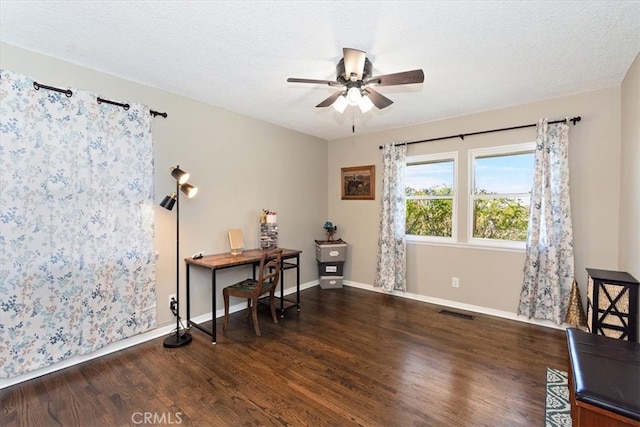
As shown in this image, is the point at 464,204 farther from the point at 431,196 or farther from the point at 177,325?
the point at 177,325

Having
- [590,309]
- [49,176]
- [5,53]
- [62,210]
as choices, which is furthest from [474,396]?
[5,53]

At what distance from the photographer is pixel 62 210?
2.35 meters

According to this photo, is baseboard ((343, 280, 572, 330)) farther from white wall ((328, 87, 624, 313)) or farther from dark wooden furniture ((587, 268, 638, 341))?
dark wooden furniture ((587, 268, 638, 341))

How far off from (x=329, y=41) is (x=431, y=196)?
112 inches

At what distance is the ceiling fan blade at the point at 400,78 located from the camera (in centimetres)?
195

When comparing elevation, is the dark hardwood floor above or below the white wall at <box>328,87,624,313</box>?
below

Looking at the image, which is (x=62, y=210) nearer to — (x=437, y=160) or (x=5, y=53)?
(x=5, y=53)

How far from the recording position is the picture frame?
474 centimetres

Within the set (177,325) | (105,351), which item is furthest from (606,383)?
(105,351)

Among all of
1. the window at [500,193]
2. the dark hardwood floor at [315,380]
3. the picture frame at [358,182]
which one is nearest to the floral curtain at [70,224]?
the dark hardwood floor at [315,380]

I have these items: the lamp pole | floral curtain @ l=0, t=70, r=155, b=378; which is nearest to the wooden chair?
the lamp pole

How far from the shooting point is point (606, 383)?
145cm

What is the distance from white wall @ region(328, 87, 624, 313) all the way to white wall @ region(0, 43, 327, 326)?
2.69ft

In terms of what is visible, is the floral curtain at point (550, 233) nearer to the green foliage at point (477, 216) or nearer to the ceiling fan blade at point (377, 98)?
the green foliage at point (477, 216)
